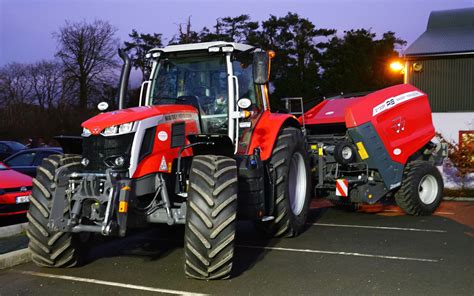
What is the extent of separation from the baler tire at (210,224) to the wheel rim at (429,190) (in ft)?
20.6

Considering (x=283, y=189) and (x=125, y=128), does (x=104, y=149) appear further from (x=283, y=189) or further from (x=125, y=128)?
(x=283, y=189)

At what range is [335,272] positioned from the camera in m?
5.84

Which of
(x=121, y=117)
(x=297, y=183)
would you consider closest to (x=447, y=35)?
(x=297, y=183)

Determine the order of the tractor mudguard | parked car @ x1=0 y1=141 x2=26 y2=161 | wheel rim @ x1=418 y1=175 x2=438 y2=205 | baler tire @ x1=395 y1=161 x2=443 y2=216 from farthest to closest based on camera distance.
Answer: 1. parked car @ x1=0 y1=141 x2=26 y2=161
2. wheel rim @ x1=418 y1=175 x2=438 y2=205
3. baler tire @ x1=395 y1=161 x2=443 y2=216
4. the tractor mudguard

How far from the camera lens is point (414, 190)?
964 centimetres

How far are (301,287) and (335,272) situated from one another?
0.73 m

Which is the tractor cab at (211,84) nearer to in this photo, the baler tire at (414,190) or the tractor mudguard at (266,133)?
the tractor mudguard at (266,133)

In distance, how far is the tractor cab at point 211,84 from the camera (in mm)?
6637

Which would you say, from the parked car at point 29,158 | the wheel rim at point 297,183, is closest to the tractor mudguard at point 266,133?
the wheel rim at point 297,183

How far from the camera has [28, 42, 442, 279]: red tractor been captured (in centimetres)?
527

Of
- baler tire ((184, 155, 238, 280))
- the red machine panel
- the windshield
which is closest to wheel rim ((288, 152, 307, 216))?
the red machine panel

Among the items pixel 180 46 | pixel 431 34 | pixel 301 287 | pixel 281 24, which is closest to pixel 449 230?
pixel 301 287

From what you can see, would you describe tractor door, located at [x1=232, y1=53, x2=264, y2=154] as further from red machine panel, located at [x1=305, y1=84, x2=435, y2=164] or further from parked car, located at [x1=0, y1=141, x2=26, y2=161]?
parked car, located at [x1=0, y1=141, x2=26, y2=161]

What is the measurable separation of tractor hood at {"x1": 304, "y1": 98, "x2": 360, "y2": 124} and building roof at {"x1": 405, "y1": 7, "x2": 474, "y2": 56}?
933 centimetres
